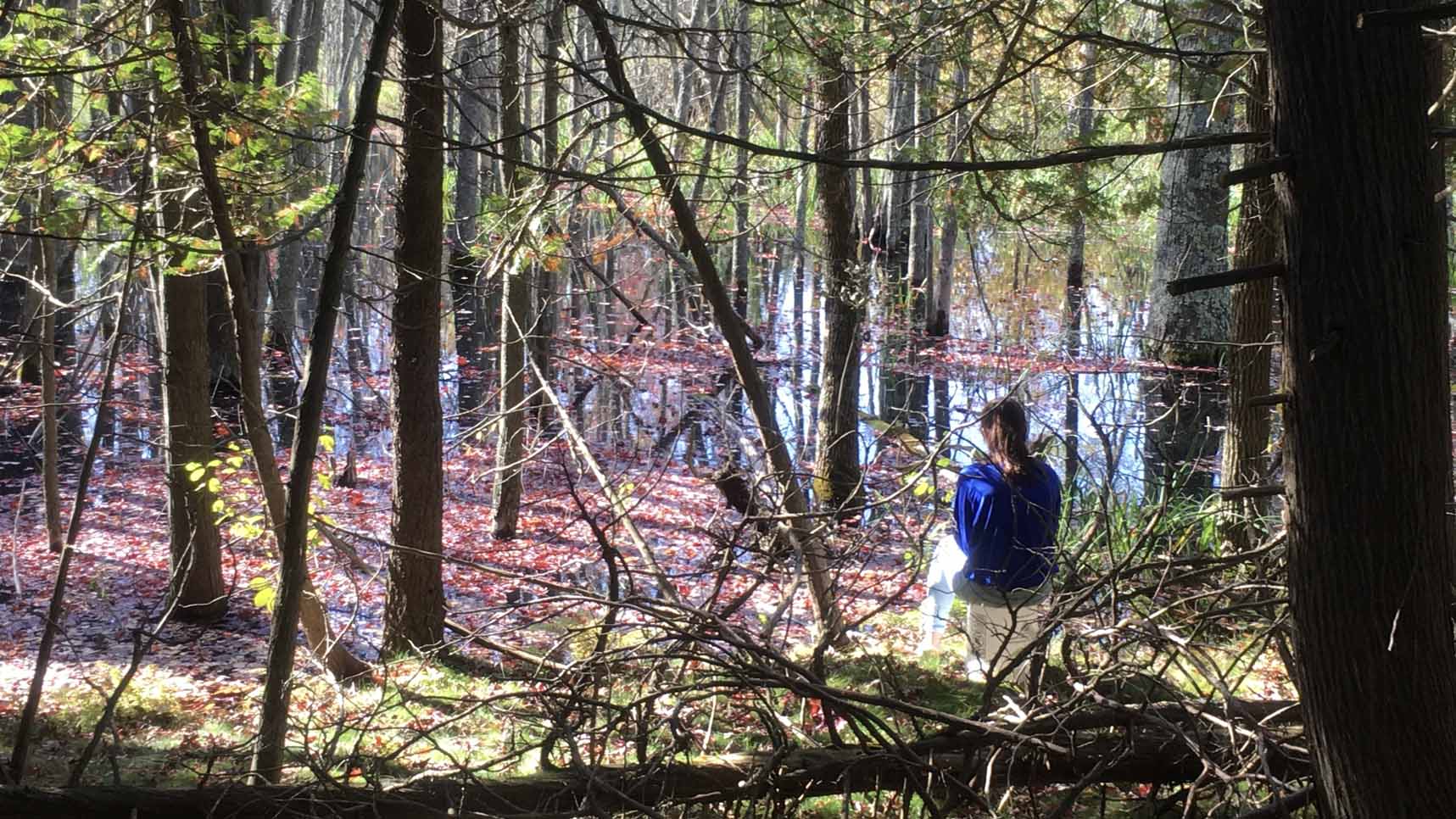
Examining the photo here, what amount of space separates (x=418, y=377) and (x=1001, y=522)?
3.70 m

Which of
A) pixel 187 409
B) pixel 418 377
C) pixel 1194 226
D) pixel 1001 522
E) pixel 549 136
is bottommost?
pixel 1001 522

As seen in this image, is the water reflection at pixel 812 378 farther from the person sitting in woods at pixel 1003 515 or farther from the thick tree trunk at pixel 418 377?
the person sitting in woods at pixel 1003 515

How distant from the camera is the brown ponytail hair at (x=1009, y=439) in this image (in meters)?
5.19

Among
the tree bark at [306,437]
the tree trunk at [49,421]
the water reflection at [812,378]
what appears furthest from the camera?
the water reflection at [812,378]

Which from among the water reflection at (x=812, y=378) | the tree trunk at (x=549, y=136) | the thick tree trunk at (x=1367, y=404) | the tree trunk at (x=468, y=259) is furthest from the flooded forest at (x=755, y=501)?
the tree trunk at (x=468, y=259)

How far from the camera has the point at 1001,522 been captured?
5160mm

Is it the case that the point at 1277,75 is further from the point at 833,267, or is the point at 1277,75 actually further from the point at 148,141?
the point at 833,267

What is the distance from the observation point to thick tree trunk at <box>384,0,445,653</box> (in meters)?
6.50

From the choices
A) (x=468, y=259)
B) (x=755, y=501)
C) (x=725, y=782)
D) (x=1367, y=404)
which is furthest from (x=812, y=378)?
(x=1367, y=404)

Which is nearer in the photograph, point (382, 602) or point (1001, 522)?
point (1001, 522)

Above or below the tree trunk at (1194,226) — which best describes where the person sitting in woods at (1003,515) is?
below

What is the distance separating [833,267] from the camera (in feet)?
33.6

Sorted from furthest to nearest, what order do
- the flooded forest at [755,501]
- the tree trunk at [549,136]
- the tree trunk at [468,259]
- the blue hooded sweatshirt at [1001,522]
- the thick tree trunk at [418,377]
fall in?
the tree trunk at [468,259]
the thick tree trunk at [418,377]
the tree trunk at [549,136]
the blue hooded sweatshirt at [1001,522]
the flooded forest at [755,501]

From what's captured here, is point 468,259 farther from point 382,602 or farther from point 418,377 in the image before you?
point 418,377
